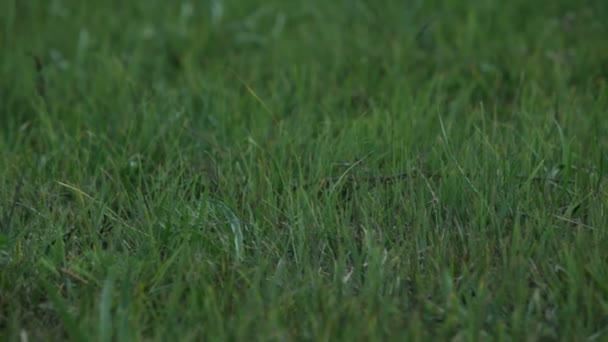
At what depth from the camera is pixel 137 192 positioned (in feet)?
8.79

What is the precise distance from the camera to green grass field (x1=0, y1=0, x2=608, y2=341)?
7.11 ft

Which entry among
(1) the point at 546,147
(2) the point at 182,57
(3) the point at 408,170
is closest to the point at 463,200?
(3) the point at 408,170

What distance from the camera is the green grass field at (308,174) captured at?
217cm

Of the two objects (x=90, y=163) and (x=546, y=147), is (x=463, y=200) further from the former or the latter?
(x=90, y=163)

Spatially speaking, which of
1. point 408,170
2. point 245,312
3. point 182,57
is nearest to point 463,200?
point 408,170

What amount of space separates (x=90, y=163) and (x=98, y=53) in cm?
115

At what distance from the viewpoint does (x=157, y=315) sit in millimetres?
A: 2211

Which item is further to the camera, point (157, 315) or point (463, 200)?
point (463, 200)

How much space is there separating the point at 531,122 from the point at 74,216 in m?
1.52

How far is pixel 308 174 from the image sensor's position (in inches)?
117

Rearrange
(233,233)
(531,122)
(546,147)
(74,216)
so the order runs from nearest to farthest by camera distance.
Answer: (233,233) < (74,216) < (546,147) < (531,122)

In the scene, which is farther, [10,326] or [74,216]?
[74,216]

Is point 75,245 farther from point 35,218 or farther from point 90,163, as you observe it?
point 90,163

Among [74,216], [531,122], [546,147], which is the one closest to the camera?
[74,216]
